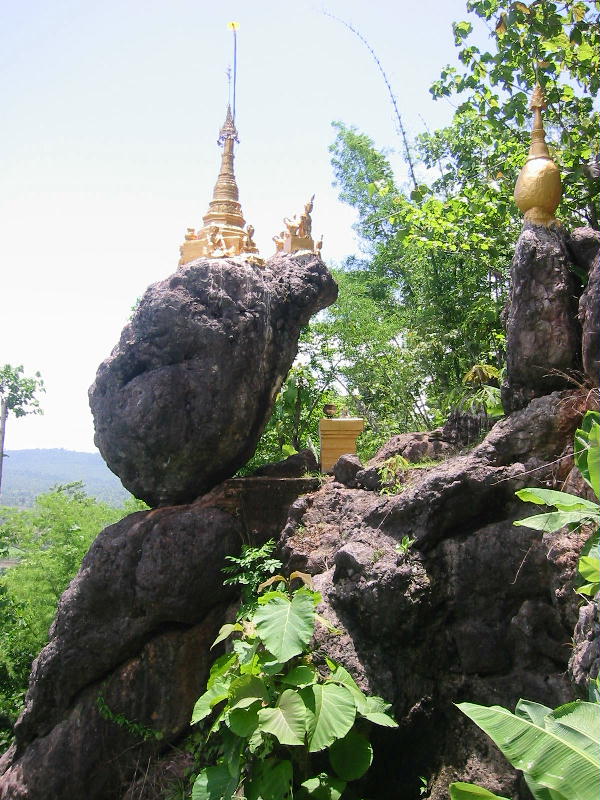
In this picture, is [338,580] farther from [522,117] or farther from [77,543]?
[77,543]

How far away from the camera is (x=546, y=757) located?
3.44 metres

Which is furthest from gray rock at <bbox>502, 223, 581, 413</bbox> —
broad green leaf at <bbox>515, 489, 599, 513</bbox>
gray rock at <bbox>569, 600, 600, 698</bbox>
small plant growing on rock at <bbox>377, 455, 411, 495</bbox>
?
gray rock at <bbox>569, 600, 600, 698</bbox>

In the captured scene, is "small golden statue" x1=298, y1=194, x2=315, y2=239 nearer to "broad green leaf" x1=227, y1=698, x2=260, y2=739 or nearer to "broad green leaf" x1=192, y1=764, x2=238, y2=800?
"broad green leaf" x1=227, y1=698, x2=260, y2=739

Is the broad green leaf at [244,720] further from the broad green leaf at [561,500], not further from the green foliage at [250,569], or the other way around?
the broad green leaf at [561,500]

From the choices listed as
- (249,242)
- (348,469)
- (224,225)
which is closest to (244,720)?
(348,469)

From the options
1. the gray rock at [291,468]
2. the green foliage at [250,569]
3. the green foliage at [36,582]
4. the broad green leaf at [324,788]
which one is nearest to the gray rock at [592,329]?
the green foliage at [250,569]

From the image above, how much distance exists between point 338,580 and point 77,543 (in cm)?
1052

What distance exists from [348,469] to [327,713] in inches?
142

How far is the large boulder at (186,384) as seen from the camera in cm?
866

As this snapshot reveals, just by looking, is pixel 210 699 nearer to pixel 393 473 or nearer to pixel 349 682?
pixel 349 682

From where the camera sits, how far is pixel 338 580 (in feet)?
21.2

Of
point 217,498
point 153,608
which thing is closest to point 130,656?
point 153,608

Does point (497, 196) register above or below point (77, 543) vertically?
above

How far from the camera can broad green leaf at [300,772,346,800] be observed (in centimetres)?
532
